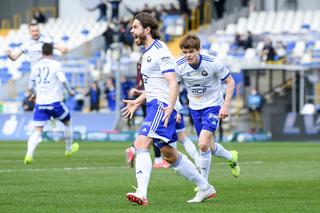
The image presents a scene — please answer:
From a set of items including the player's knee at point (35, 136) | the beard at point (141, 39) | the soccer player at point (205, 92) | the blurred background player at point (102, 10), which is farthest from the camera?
the blurred background player at point (102, 10)

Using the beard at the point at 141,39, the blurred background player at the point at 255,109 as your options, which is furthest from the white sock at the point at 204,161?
the blurred background player at the point at 255,109

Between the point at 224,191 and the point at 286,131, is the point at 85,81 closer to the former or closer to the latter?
the point at 286,131

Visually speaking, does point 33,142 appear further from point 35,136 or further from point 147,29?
point 147,29

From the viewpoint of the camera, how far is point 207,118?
1537 centimetres

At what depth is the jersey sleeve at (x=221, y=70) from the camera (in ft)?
48.4

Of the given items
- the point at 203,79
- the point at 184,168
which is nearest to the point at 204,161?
the point at 203,79

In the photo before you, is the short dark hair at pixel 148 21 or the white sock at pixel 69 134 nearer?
the short dark hair at pixel 148 21

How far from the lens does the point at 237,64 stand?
4269cm

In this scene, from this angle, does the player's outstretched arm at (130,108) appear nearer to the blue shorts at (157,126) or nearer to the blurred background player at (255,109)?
the blue shorts at (157,126)

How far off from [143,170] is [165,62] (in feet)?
4.22

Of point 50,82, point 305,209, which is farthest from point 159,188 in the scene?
point 50,82

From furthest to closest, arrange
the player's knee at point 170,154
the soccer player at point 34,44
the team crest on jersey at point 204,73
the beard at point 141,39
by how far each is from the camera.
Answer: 1. the soccer player at point 34,44
2. the team crest on jersey at point 204,73
3. the player's knee at point 170,154
4. the beard at point 141,39

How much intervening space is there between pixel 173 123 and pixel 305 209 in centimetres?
188

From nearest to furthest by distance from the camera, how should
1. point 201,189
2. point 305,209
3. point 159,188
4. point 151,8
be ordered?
1. point 305,209
2. point 201,189
3. point 159,188
4. point 151,8
